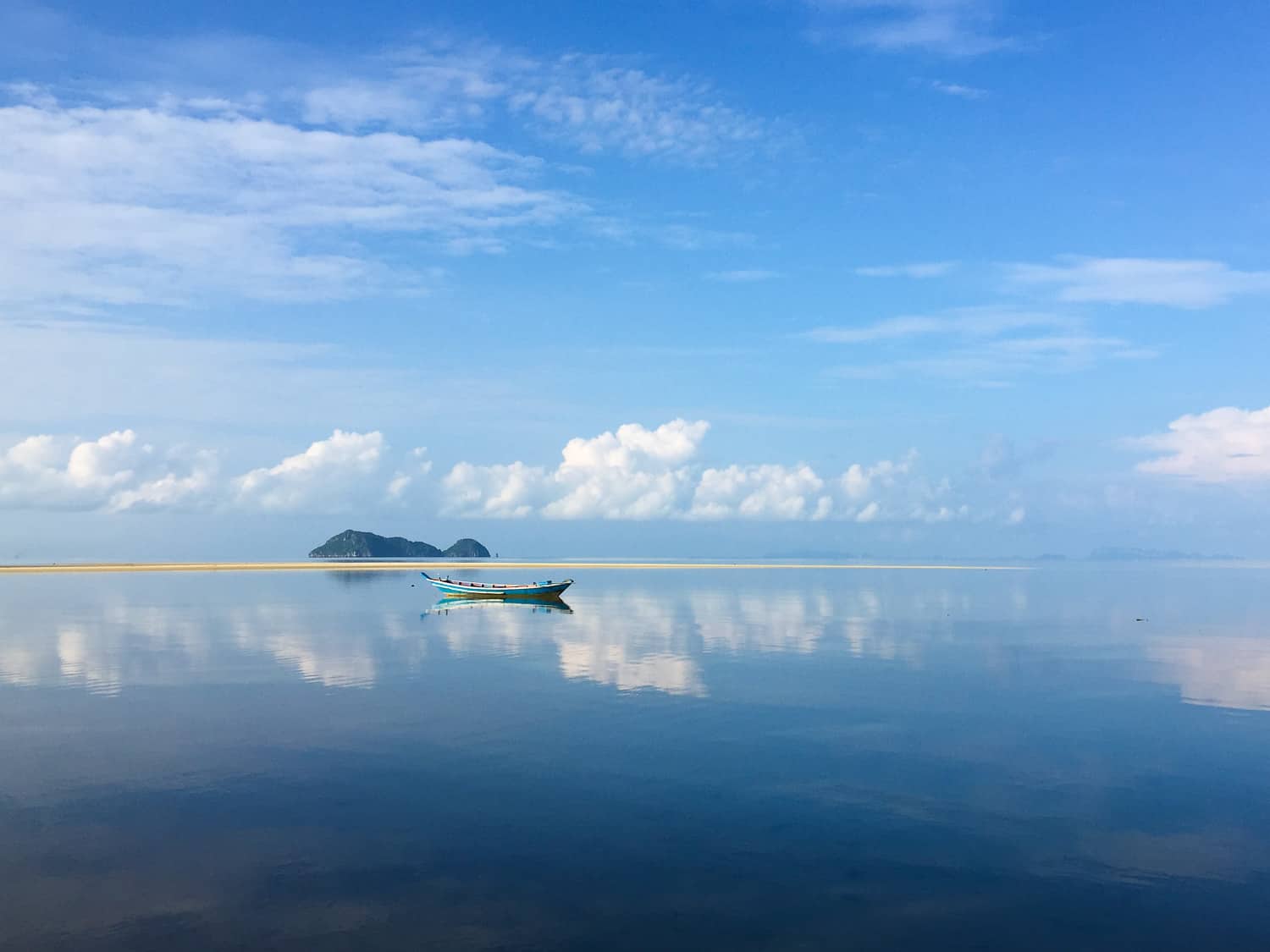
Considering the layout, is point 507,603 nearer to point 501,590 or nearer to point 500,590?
point 501,590

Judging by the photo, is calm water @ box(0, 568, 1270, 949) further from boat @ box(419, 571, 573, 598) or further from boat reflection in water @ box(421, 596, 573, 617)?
boat @ box(419, 571, 573, 598)

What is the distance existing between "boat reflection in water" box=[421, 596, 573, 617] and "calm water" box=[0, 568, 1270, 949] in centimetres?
3555

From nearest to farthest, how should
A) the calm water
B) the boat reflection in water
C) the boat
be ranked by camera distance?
1. the calm water
2. the boat reflection in water
3. the boat

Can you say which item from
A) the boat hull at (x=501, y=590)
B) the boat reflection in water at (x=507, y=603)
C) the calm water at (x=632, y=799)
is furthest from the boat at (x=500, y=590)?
the calm water at (x=632, y=799)

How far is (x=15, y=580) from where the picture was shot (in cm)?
15712

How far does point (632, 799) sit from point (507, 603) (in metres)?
77.9

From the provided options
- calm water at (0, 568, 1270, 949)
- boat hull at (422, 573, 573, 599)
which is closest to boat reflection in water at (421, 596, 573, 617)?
boat hull at (422, 573, 573, 599)

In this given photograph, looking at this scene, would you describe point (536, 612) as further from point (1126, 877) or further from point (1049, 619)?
point (1126, 877)

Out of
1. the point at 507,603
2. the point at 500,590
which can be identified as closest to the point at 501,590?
the point at 500,590

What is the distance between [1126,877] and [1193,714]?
21.9m

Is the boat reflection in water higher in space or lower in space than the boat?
lower

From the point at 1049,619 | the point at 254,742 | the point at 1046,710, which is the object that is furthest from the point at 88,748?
the point at 1049,619

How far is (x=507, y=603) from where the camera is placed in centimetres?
9994

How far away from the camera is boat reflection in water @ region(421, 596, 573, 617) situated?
90375 mm
